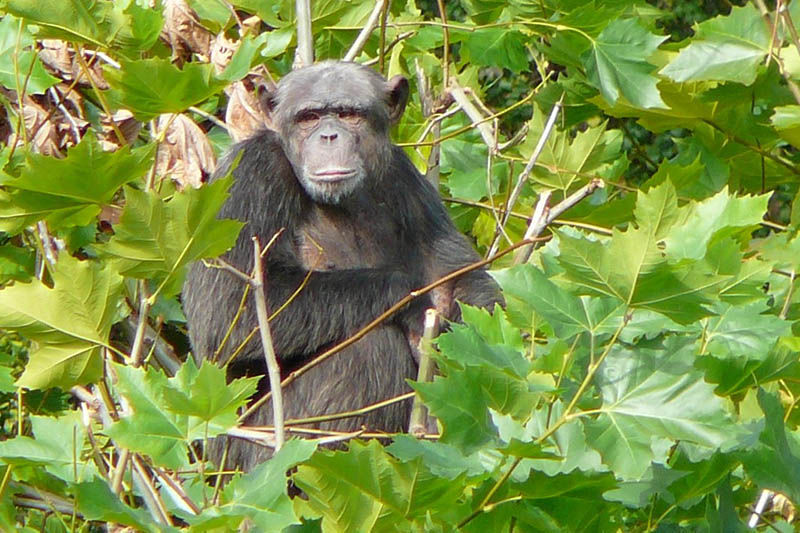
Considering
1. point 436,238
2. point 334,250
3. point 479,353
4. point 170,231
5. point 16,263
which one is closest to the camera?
point 479,353

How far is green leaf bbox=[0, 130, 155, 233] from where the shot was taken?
2.33m

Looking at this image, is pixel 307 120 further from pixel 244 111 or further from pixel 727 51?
pixel 727 51

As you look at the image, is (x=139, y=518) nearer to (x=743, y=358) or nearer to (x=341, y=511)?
(x=341, y=511)

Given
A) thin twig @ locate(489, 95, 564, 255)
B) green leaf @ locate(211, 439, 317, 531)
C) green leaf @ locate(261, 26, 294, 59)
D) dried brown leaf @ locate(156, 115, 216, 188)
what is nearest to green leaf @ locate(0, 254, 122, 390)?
green leaf @ locate(211, 439, 317, 531)

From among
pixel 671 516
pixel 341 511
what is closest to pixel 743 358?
pixel 671 516

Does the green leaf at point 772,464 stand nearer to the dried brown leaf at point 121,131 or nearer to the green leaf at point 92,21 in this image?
the green leaf at point 92,21

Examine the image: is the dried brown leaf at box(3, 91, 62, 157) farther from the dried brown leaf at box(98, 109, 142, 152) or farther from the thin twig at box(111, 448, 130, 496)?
the thin twig at box(111, 448, 130, 496)

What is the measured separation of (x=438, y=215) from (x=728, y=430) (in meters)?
2.58

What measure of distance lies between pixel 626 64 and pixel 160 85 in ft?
5.10

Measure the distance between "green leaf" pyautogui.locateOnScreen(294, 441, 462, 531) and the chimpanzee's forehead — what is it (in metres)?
2.48

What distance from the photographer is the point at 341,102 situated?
4.30 meters

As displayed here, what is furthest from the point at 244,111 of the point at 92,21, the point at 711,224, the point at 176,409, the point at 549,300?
the point at 176,409

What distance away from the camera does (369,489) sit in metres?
1.94

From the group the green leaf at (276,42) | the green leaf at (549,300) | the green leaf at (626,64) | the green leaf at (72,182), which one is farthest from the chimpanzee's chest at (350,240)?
the green leaf at (549,300)
